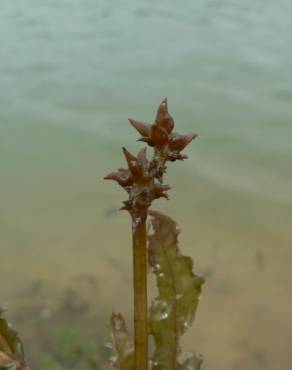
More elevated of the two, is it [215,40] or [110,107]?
[215,40]

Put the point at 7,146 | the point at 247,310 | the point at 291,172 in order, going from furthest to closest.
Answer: the point at 7,146 < the point at 291,172 < the point at 247,310

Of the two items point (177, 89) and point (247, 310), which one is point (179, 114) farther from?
point (247, 310)

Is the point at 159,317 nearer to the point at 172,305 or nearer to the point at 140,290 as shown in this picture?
the point at 172,305

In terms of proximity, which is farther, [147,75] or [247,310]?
[147,75]

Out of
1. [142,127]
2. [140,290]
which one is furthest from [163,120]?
[140,290]

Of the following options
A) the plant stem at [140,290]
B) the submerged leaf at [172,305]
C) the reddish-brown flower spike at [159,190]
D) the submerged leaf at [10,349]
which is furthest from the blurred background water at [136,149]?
the reddish-brown flower spike at [159,190]

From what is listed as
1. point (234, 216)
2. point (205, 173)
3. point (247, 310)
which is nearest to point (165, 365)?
point (247, 310)
